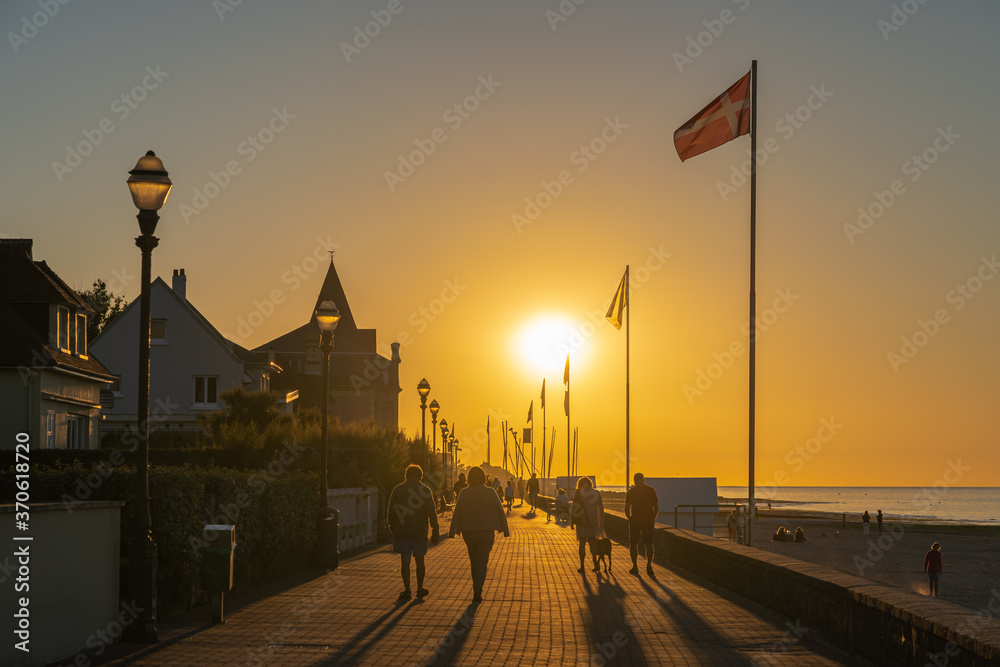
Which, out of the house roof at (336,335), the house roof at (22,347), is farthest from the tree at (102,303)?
the house roof at (22,347)

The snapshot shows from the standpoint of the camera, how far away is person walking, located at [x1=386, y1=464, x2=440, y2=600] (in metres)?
15.0

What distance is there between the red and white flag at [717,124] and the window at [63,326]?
66.3ft

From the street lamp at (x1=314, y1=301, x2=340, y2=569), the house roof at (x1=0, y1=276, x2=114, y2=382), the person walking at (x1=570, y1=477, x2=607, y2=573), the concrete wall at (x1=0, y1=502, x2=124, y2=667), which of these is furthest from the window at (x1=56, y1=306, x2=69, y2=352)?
the concrete wall at (x1=0, y1=502, x2=124, y2=667)

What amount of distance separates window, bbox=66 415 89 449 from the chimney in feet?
79.9

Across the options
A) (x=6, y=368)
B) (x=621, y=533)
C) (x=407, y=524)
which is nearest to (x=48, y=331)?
(x=6, y=368)

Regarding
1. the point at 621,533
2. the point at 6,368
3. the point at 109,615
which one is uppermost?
the point at 6,368

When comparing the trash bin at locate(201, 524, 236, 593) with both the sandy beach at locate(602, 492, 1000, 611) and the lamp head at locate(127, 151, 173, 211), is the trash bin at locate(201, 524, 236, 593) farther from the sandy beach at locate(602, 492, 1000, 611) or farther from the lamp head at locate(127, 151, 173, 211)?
the sandy beach at locate(602, 492, 1000, 611)

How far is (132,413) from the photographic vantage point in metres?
55.1

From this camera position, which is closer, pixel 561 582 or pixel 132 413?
pixel 561 582

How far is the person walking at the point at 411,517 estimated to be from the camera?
49.1 feet

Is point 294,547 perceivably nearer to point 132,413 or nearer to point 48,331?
point 48,331

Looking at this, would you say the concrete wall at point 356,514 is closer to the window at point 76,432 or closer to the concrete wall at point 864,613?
the window at point 76,432

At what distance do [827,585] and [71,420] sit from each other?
92.5 ft

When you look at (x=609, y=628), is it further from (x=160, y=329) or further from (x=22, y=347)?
(x=160, y=329)
